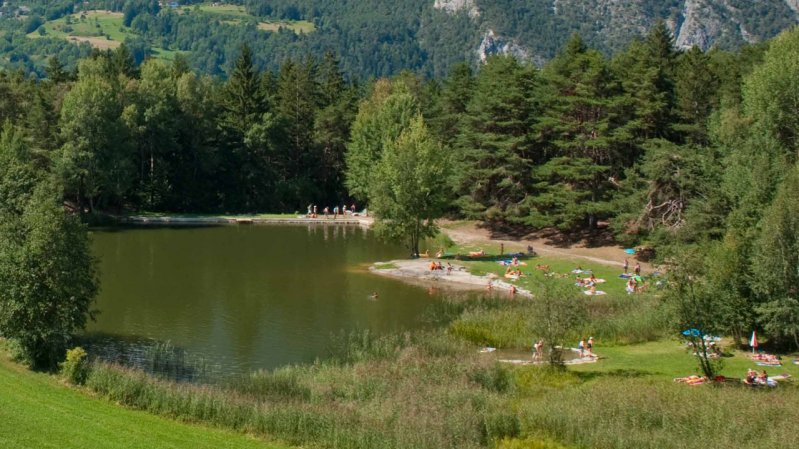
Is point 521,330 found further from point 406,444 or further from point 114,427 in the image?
point 114,427

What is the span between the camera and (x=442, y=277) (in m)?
45.2

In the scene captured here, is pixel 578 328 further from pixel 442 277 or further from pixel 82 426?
pixel 82 426

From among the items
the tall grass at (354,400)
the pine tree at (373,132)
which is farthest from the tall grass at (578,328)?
the pine tree at (373,132)

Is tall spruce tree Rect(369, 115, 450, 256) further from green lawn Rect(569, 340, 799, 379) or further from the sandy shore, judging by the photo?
green lawn Rect(569, 340, 799, 379)

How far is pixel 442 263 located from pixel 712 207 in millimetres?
15069

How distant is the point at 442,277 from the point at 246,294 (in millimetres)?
10791

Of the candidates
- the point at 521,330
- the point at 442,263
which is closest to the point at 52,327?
the point at 521,330

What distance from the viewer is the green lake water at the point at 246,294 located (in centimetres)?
3212

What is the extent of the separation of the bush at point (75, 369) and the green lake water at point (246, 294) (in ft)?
18.2

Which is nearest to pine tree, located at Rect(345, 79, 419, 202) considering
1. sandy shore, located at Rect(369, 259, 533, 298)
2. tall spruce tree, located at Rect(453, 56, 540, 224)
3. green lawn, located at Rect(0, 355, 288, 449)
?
tall spruce tree, located at Rect(453, 56, 540, 224)

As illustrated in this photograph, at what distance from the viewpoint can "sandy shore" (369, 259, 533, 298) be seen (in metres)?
43.4

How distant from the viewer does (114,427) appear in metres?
19.9

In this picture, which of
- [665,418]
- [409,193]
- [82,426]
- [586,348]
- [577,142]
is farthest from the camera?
[577,142]

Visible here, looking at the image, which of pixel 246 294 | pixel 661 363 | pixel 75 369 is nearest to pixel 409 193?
pixel 246 294
